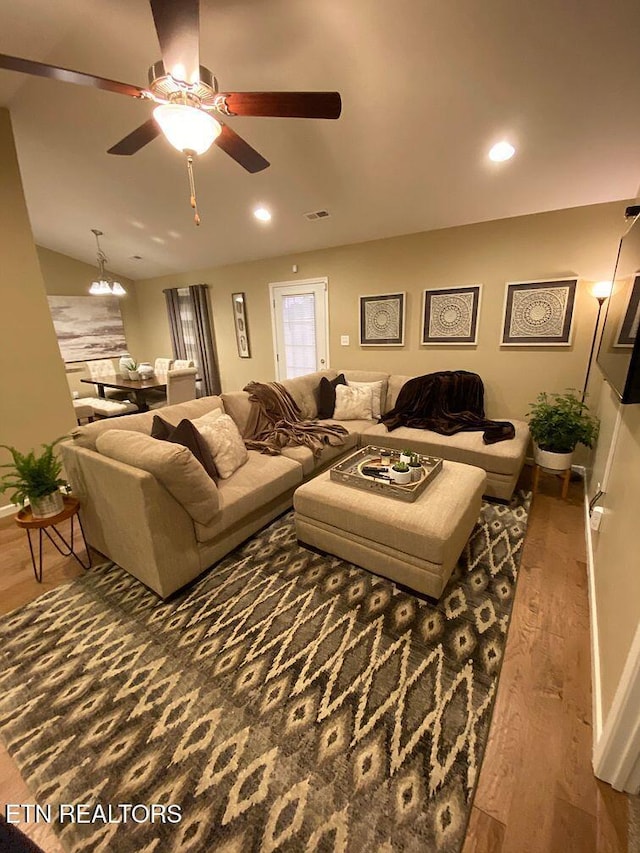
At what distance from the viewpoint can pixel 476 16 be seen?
1.63 metres

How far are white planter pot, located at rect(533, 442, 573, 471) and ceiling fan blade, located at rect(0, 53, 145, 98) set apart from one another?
3411 mm

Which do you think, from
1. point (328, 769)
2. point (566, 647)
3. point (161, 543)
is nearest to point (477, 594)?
point (566, 647)

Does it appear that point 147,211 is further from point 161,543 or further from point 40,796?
point 40,796

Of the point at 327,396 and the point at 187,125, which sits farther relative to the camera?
the point at 327,396

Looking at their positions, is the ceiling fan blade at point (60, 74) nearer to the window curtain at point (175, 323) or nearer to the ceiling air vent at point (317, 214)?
the ceiling air vent at point (317, 214)

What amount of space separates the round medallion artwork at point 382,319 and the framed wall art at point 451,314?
34 centimetres

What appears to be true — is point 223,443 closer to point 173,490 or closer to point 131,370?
point 173,490

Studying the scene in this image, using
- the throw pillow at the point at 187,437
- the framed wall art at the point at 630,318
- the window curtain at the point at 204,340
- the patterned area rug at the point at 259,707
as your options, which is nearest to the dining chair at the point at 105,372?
the window curtain at the point at 204,340

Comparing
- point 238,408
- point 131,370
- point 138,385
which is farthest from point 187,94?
point 131,370

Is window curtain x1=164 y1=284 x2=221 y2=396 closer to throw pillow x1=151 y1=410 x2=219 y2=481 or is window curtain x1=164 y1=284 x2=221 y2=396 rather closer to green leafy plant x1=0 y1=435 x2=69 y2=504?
throw pillow x1=151 y1=410 x2=219 y2=481

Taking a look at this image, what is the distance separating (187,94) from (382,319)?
2.90m

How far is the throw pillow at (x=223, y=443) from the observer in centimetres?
227

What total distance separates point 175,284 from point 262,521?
5.45 metres

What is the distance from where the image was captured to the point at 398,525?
68.6 inches
